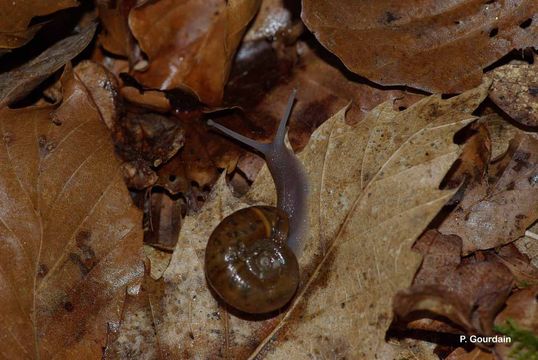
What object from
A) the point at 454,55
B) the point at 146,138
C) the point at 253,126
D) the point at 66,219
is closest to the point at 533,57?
the point at 454,55

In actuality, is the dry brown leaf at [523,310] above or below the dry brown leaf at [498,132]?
below

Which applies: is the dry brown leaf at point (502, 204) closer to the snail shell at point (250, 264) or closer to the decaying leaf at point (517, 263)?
the decaying leaf at point (517, 263)

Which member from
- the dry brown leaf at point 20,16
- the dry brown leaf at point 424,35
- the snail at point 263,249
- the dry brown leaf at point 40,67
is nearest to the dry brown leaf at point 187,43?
the dry brown leaf at point 40,67

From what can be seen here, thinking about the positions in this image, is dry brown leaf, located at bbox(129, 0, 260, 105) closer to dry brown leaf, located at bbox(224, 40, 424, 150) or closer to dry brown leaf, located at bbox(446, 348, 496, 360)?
dry brown leaf, located at bbox(224, 40, 424, 150)

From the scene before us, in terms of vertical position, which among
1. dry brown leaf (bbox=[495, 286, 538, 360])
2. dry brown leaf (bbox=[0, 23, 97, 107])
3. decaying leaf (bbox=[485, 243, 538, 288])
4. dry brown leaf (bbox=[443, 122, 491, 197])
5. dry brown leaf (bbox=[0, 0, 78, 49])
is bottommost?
decaying leaf (bbox=[485, 243, 538, 288])

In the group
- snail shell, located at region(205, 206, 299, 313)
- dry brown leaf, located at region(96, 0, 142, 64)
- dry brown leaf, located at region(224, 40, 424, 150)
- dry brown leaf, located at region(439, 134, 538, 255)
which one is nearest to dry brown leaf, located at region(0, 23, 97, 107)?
dry brown leaf, located at region(96, 0, 142, 64)

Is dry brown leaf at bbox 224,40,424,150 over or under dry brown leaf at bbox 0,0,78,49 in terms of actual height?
under

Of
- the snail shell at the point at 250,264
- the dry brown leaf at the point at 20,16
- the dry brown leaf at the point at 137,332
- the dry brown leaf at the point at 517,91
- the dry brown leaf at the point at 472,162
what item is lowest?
the dry brown leaf at the point at 137,332
